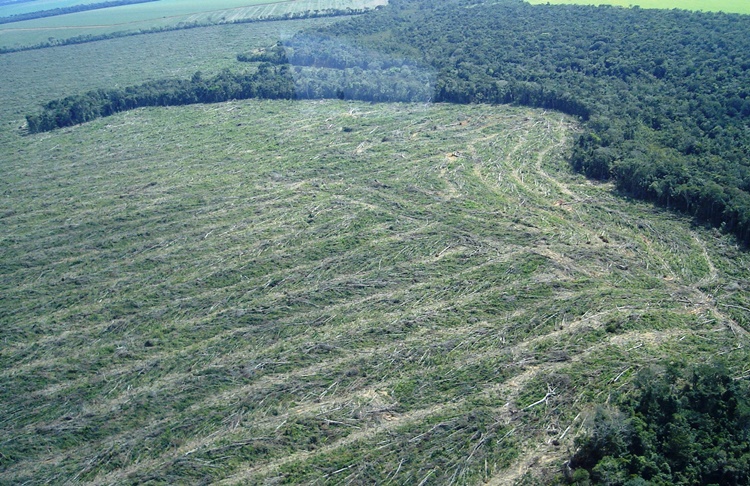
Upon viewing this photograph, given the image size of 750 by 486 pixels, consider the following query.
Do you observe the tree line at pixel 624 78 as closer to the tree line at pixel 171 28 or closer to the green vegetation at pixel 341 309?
the green vegetation at pixel 341 309

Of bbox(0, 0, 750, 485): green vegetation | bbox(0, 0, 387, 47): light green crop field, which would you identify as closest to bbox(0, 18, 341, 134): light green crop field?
bbox(0, 0, 387, 47): light green crop field

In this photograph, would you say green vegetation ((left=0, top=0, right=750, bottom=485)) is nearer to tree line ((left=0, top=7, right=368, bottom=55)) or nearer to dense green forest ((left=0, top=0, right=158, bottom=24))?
tree line ((left=0, top=7, right=368, bottom=55))

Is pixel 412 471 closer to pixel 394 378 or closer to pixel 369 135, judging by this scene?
pixel 394 378

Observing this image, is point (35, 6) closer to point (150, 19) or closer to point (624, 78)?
point (150, 19)

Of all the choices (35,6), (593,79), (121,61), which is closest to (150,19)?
(121,61)

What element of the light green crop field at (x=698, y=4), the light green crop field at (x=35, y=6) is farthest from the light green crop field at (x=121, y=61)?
the light green crop field at (x=35, y=6)
